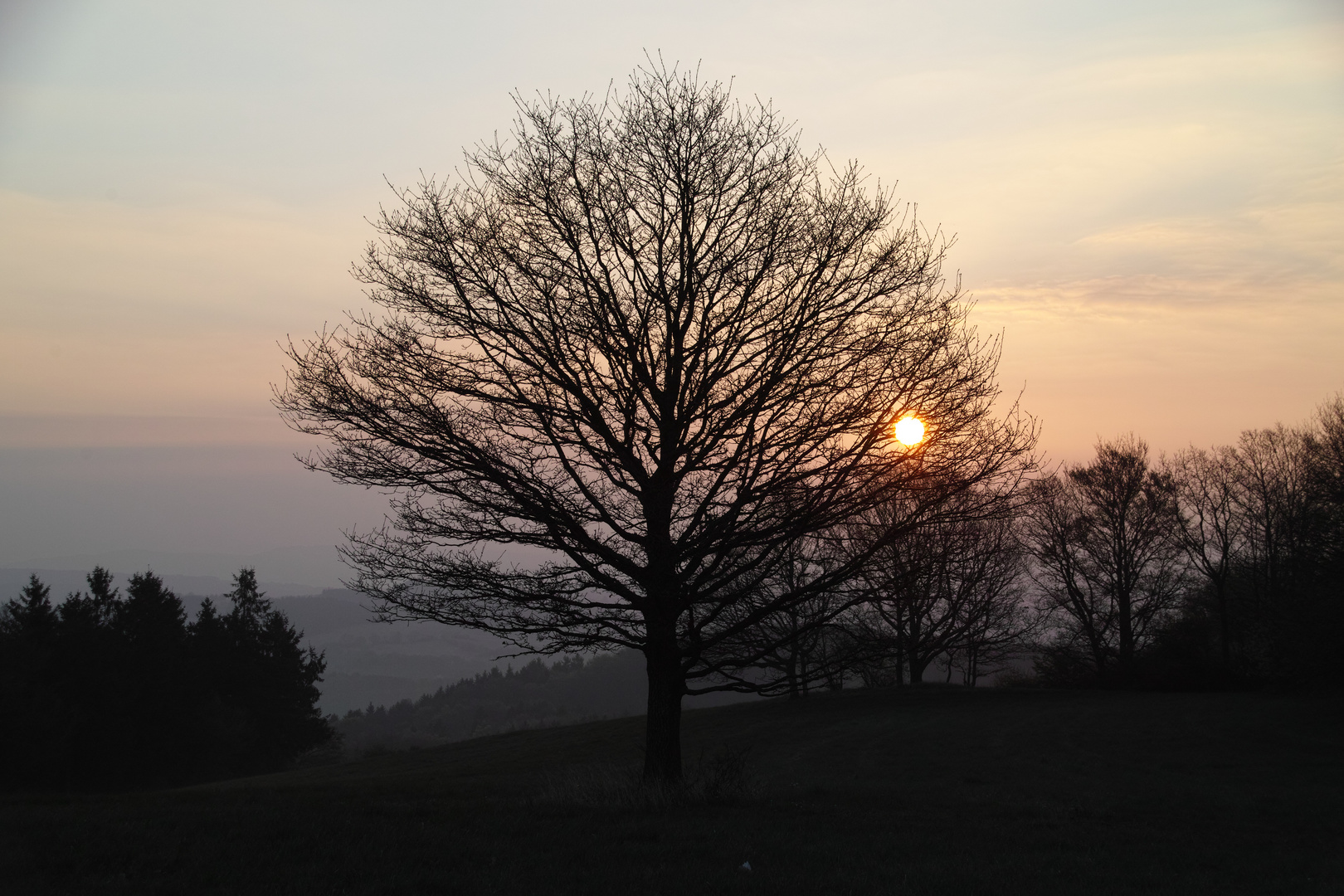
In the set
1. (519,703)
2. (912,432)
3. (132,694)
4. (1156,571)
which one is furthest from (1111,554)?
(519,703)

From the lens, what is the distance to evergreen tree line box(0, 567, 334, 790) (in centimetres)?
3300

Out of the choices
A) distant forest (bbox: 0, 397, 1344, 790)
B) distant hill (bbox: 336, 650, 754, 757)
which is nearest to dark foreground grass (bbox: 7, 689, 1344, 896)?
distant forest (bbox: 0, 397, 1344, 790)

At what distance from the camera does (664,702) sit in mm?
9820

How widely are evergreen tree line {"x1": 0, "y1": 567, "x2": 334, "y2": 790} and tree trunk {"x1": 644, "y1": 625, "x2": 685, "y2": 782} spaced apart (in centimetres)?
3240

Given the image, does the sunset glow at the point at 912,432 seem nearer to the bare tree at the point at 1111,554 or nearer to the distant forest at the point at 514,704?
the bare tree at the point at 1111,554

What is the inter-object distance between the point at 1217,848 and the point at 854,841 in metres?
4.94

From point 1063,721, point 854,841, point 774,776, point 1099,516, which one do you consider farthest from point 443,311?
point 1099,516

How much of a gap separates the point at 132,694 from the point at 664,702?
39933 millimetres

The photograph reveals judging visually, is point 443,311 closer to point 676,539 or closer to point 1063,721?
point 676,539

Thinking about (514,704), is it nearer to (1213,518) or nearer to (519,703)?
(519,703)

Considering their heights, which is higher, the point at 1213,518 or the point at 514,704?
the point at 1213,518

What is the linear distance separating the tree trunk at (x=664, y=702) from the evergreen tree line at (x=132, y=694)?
32398mm

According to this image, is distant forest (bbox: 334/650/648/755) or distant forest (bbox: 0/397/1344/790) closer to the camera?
A: distant forest (bbox: 0/397/1344/790)

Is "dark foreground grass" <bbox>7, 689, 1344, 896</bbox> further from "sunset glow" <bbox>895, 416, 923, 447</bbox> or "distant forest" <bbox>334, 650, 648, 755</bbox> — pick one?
"distant forest" <bbox>334, 650, 648, 755</bbox>
